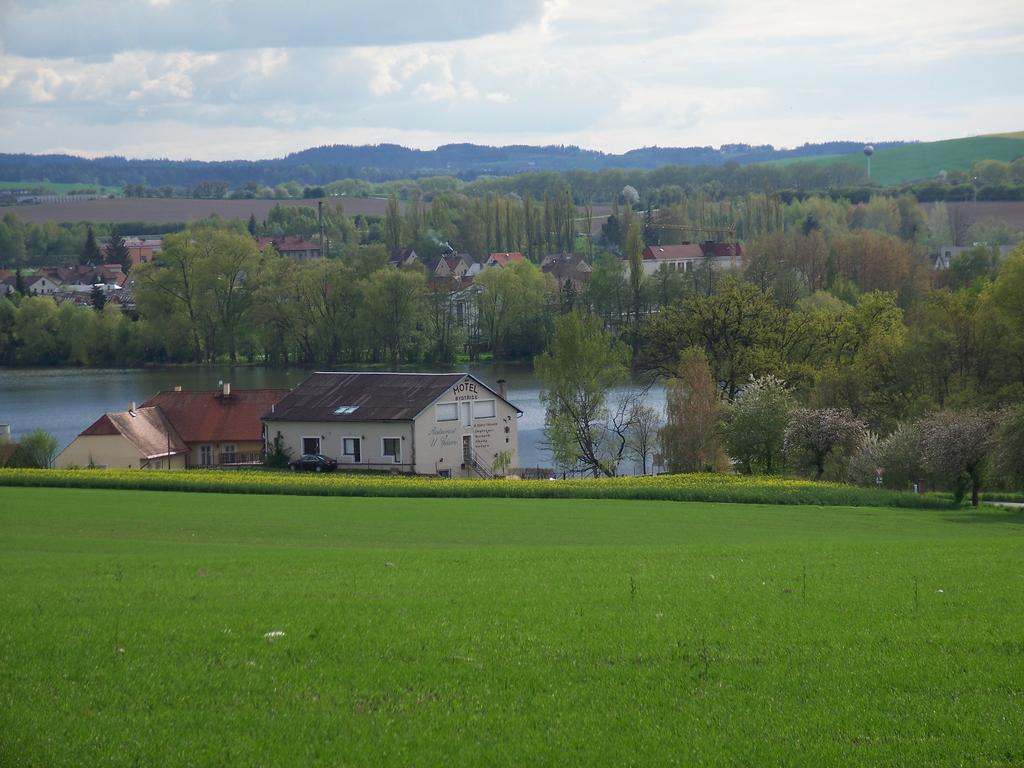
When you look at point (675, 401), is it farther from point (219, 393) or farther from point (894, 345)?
point (219, 393)

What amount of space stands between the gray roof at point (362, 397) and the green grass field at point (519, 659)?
1154 inches

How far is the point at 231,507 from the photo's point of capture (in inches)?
1187

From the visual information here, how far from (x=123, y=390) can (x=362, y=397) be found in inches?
1593

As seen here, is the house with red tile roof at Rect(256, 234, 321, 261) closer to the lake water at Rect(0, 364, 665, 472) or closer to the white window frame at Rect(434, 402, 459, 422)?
the lake water at Rect(0, 364, 665, 472)

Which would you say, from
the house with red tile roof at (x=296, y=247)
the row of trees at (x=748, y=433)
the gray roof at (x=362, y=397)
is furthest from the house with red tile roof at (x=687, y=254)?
the gray roof at (x=362, y=397)

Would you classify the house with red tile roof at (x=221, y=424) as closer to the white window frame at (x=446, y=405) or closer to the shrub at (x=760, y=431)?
the white window frame at (x=446, y=405)

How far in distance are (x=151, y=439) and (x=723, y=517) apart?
30.5 meters

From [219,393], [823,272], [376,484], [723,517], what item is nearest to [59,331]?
[219,393]

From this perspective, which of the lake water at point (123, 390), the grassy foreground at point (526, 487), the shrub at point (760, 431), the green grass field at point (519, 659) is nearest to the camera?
the green grass field at point (519, 659)

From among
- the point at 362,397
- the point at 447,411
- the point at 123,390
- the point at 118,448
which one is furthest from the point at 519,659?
the point at 123,390

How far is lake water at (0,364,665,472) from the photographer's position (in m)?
65.9

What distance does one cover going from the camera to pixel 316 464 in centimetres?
4800

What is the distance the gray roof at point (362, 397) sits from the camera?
48250mm

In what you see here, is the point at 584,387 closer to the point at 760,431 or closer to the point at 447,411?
the point at 447,411
